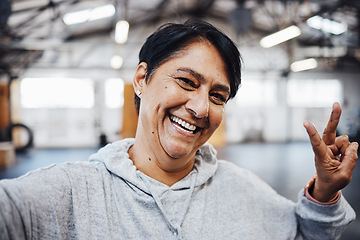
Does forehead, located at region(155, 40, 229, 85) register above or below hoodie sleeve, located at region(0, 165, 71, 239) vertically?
above

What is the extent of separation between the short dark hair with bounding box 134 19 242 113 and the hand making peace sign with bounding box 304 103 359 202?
354 mm

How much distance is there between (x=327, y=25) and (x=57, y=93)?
1005cm

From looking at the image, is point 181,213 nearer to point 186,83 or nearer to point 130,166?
point 130,166

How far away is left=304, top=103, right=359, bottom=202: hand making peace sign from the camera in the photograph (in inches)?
36.6

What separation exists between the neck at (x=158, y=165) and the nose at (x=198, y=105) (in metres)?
0.20

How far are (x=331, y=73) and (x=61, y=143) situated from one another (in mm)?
12368

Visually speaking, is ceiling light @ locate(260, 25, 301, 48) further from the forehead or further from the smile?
the smile

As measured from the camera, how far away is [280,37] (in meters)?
6.78

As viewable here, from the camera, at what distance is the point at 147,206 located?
934 mm

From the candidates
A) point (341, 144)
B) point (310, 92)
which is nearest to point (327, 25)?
point (310, 92)

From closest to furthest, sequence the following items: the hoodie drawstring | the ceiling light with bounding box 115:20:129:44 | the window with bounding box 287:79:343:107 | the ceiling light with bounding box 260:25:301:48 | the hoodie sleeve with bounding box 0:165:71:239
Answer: the hoodie sleeve with bounding box 0:165:71:239 < the hoodie drawstring < the ceiling light with bounding box 115:20:129:44 < the ceiling light with bounding box 260:25:301:48 < the window with bounding box 287:79:343:107

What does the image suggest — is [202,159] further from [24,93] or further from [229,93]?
[24,93]

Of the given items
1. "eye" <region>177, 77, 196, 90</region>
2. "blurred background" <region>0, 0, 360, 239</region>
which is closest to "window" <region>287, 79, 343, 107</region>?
"blurred background" <region>0, 0, 360, 239</region>

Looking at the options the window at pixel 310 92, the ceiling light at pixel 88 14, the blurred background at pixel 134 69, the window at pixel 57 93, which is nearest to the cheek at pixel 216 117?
the blurred background at pixel 134 69
